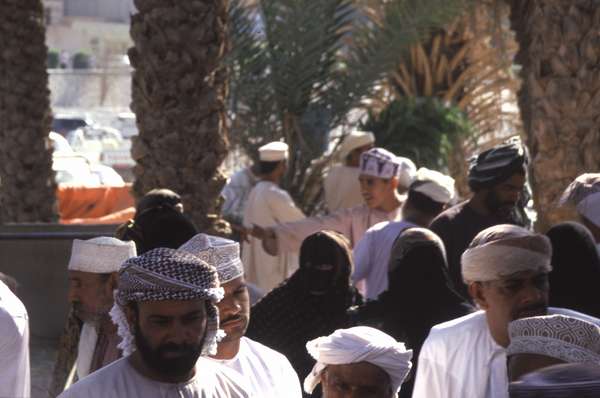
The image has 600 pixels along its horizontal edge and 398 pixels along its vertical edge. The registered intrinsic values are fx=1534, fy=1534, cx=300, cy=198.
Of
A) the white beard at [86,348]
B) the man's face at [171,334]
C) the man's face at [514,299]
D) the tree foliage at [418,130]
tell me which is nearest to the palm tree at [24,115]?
the tree foliage at [418,130]

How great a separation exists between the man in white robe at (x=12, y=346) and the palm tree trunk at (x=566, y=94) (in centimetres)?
411

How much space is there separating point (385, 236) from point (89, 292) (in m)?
2.16

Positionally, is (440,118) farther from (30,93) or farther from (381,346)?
(381,346)

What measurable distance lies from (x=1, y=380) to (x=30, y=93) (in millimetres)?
8824

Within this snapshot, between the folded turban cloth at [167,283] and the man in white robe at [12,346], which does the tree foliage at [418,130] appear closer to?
the man in white robe at [12,346]

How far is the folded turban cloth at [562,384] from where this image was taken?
99.6 inches

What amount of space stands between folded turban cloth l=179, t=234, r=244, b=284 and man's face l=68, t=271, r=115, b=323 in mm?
635

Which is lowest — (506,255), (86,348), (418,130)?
(86,348)

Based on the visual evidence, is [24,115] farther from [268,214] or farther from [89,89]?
[89,89]

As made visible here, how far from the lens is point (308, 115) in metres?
13.5

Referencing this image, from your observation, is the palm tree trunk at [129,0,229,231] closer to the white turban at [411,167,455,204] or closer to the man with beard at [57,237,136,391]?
the white turban at [411,167,455,204]

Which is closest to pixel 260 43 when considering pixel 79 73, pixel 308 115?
pixel 308 115

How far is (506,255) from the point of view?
4.93m

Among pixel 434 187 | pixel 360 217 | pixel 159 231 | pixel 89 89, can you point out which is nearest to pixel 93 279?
pixel 159 231
